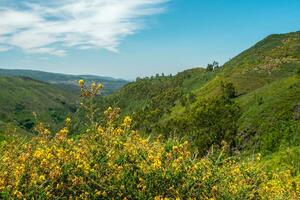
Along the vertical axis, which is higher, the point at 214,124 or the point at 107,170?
the point at 107,170

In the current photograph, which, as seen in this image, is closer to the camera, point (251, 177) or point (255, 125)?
point (251, 177)

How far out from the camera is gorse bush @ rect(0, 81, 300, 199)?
8.83 meters

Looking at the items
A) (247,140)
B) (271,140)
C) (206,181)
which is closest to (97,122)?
(206,181)

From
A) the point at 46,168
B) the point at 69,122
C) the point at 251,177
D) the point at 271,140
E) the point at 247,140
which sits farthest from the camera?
the point at 247,140

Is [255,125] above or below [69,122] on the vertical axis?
below

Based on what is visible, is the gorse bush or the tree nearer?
the gorse bush

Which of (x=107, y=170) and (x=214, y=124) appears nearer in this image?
(x=107, y=170)

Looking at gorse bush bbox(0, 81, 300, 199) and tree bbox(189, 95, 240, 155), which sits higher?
gorse bush bbox(0, 81, 300, 199)

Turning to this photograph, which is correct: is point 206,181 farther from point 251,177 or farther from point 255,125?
point 255,125

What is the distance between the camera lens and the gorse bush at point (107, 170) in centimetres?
883

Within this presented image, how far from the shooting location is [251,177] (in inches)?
422

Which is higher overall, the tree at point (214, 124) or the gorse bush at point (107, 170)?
the gorse bush at point (107, 170)

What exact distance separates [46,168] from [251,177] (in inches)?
180

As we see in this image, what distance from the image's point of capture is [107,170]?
943 cm
